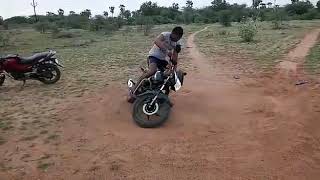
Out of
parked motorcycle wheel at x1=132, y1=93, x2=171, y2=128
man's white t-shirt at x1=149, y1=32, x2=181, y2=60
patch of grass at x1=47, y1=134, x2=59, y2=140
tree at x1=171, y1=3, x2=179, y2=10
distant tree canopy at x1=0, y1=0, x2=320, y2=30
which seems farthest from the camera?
tree at x1=171, y1=3, x2=179, y2=10

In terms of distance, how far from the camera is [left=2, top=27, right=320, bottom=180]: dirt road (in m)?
4.51

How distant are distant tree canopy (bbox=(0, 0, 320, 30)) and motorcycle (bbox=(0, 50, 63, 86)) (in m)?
26.3

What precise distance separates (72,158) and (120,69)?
6560 millimetres

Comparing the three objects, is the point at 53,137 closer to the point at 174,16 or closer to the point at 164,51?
the point at 164,51

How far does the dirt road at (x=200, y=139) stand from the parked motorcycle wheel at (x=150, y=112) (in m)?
0.11

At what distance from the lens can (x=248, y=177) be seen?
4312 millimetres

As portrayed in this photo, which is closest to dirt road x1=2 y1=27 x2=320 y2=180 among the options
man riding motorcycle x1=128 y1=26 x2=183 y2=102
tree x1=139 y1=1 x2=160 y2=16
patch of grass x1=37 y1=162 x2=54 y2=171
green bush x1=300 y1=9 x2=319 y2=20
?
patch of grass x1=37 y1=162 x2=54 y2=171

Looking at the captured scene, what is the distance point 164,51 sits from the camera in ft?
21.4

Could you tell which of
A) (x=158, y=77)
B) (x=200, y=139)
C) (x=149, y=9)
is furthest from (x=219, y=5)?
(x=200, y=139)

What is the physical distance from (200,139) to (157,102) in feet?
3.03

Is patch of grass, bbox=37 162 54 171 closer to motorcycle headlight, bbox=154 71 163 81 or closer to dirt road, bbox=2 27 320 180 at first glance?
dirt road, bbox=2 27 320 180

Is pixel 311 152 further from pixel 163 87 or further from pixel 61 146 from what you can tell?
pixel 61 146

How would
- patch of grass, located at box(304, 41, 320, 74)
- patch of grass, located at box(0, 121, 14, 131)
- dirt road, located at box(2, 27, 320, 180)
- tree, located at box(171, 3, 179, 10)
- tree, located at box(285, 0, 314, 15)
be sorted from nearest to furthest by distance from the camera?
dirt road, located at box(2, 27, 320, 180) → patch of grass, located at box(0, 121, 14, 131) → patch of grass, located at box(304, 41, 320, 74) → tree, located at box(285, 0, 314, 15) → tree, located at box(171, 3, 179, 10)

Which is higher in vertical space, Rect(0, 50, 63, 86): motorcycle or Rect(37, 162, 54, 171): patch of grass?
Rect(0, 50, 63, 86): motorcycle
